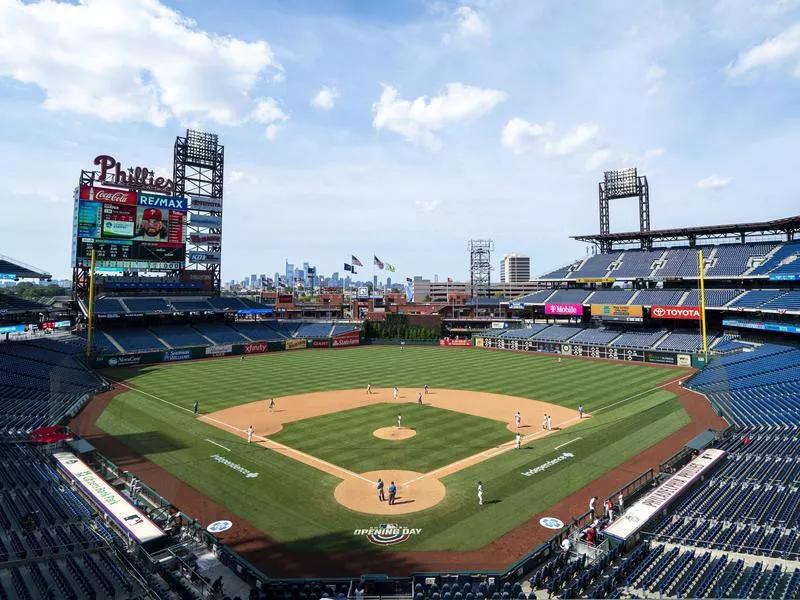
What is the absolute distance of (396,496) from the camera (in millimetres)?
22625

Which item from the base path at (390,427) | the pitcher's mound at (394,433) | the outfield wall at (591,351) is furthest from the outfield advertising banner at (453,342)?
the pitcher's mound at (394,433)

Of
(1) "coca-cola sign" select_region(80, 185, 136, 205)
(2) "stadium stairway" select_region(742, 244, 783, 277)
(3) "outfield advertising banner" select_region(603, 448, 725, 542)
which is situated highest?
(1) "coca-cola sign" select_region(80, 185, 136, 205)

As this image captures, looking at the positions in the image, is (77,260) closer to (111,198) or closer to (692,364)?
(111,198)

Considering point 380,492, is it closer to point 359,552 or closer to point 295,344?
point 359,552

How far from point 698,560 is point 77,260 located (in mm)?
71362

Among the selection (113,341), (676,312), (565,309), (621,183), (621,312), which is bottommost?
(113,341)

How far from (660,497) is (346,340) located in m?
68.9

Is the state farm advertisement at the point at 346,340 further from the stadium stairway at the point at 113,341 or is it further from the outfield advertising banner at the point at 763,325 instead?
the outfield advertising banner at the point at 763,325

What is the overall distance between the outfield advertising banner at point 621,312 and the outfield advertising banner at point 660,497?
45216 millimetres

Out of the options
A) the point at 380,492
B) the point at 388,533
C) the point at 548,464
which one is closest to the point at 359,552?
the point at 388,533

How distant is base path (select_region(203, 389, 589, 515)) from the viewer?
74.5ft

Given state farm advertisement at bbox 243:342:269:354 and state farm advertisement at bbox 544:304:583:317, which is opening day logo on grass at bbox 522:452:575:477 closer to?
state farm advertisement at bbox 544:304:583:317

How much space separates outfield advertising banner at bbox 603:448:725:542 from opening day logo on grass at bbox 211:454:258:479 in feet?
A: 55.9

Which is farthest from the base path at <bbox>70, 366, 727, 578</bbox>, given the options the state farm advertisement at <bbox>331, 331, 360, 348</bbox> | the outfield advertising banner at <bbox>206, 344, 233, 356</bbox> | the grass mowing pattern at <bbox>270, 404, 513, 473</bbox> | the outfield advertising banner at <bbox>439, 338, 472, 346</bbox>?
the outfield advertising banner at <bbox>439, 338, 472, 346</bbox>
